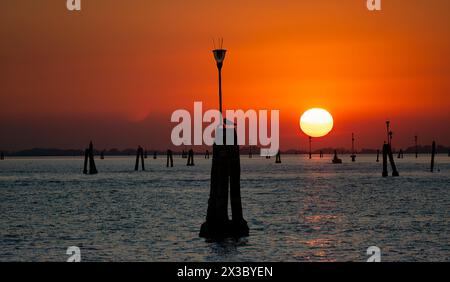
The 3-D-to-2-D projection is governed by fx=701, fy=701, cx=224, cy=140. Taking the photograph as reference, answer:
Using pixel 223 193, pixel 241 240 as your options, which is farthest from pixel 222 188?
pixel 241 240

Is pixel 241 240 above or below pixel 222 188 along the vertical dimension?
below

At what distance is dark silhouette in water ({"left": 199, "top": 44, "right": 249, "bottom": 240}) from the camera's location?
77.9 ft

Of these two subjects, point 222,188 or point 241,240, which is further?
point 241,240

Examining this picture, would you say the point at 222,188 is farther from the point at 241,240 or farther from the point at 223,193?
the point at 241,240

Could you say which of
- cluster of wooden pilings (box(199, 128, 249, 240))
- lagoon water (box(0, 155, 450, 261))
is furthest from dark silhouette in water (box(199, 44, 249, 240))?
lagoon water (box(0, 155, 450, 261))

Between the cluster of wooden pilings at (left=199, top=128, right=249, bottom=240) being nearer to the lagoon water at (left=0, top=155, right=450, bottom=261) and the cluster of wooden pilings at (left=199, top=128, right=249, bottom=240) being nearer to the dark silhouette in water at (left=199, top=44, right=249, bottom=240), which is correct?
the dark silhouette in water at (left=199, top=44, right=249, bottom=240)

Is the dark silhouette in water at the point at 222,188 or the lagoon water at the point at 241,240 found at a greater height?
the dark silhouette in water at the point at 222,188

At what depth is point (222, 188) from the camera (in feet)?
78.4

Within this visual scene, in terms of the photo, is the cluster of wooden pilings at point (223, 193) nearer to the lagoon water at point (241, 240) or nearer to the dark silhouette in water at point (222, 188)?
the dark silhouette in water at point (222, 188)

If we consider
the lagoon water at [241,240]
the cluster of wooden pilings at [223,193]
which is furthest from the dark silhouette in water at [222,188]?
the lagoon water at [241,240]

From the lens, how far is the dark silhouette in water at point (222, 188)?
23.7 metres

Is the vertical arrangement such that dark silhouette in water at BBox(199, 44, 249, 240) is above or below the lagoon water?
above
